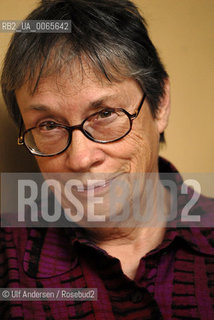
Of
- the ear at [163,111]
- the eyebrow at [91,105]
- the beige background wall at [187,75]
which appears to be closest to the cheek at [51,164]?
the eyebrow at [91,105]

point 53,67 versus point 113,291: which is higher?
point 53,67

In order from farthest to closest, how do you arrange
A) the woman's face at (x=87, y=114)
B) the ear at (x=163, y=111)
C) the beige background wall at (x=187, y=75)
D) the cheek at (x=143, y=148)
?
the beige background wall at (x=187, y=75) → the ear at (x=163, y=111) → the cheek at (x=143, y=148) → the woman's face at (x=87, y=114)

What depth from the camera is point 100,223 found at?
1.33 metres

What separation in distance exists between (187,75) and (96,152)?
820 mm

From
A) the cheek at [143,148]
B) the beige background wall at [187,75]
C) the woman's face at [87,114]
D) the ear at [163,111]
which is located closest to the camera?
the woman's face at [87,114]

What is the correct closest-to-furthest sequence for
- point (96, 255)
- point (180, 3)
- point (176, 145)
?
point (96, 255), point (180, 3), point (176, 145)

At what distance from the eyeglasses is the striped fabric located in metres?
0.34

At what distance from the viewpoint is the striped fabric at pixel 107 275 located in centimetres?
119

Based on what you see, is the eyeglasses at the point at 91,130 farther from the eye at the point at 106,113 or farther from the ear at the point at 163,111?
the ear at the point at 163,111

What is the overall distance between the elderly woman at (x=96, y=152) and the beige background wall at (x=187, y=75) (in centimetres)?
35

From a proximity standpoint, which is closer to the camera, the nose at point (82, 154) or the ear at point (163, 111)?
the nose at point (82, 154)

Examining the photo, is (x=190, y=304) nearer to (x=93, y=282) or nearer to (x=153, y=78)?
(x=93, y=282)

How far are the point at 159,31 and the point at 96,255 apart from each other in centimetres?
106

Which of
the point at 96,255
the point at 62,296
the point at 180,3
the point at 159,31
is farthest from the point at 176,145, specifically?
the point at 62,296
